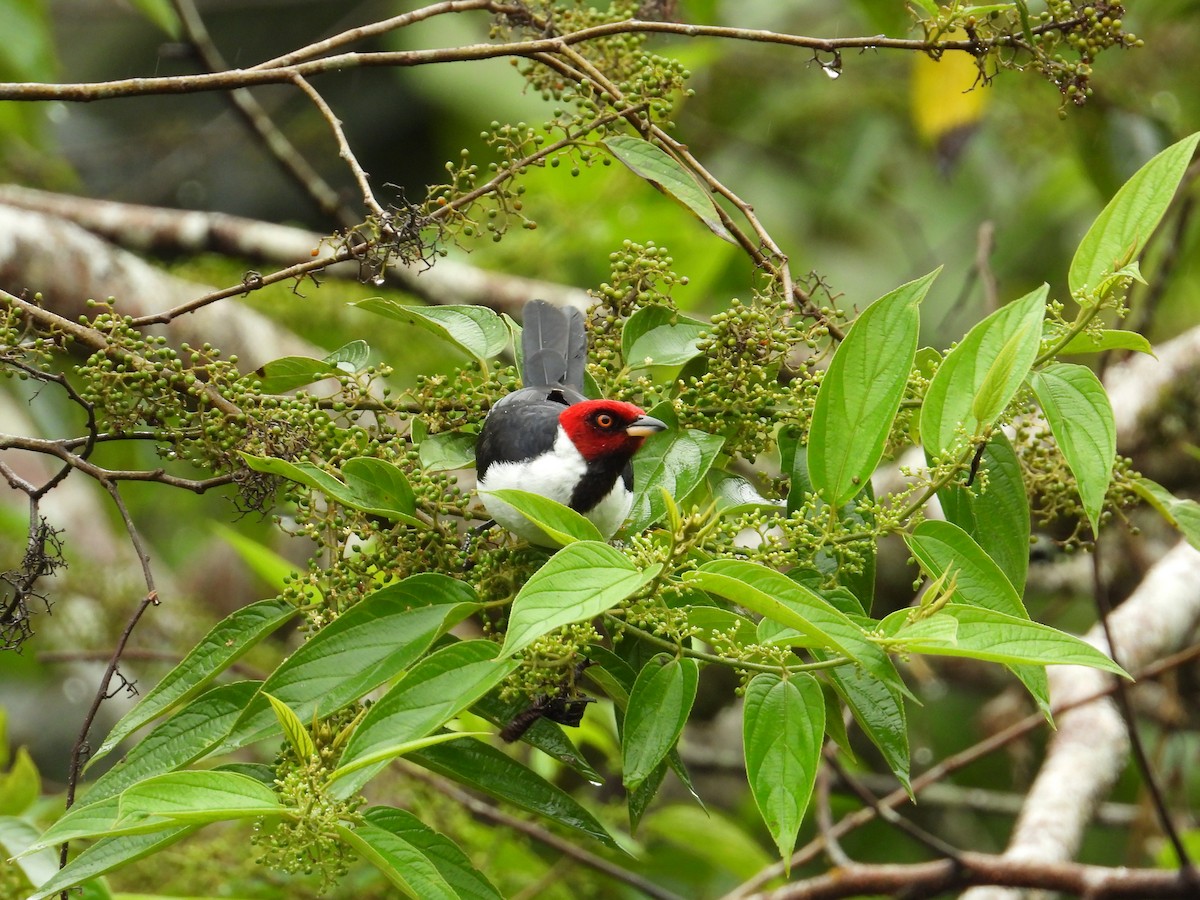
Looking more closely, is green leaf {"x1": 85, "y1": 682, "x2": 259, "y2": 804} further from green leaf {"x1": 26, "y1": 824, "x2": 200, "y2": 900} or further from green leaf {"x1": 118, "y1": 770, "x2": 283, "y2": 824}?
green leaf {"x1": 118, "y1": 770, "x2": 283, "y2": 824}

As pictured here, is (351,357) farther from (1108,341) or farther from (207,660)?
(1108,341)

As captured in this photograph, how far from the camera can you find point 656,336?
204 cm

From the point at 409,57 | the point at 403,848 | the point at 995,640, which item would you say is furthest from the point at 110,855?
the point at 409,57

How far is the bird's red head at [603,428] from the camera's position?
88.2 inches

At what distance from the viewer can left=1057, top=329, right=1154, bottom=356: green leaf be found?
1701 mm

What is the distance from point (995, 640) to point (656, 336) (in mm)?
841

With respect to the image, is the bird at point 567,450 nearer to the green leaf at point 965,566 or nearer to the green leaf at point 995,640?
the green leaf at point 965,566

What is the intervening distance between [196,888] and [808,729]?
2.21 metres

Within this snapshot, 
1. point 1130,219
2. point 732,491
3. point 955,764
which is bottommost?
point 955,764

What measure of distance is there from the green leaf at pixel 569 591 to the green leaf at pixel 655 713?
0.24 metres

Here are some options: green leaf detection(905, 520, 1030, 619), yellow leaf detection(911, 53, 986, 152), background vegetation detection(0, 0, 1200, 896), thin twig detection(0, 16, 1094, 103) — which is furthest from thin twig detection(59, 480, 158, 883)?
yellow leaf detection(911, 53, 986, 152)

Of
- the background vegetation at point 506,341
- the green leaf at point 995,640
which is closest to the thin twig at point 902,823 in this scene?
the background vegetation at point 506,341

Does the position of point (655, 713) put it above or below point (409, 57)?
below

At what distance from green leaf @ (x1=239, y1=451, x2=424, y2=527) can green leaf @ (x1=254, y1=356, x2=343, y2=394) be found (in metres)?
0.29
